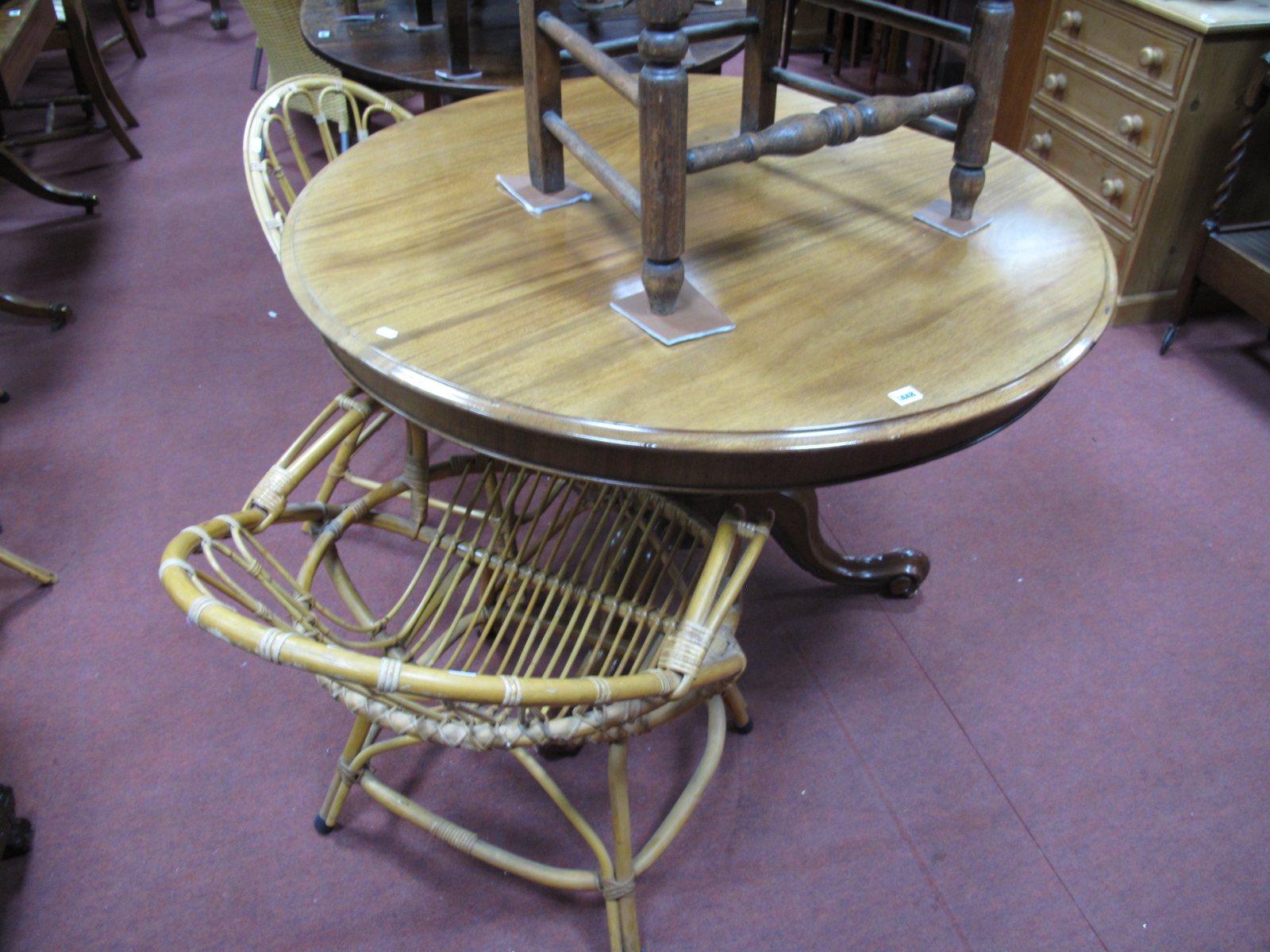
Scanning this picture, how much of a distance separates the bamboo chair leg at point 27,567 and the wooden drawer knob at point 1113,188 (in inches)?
110

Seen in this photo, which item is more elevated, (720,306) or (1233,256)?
(720,306)

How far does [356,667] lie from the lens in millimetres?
812

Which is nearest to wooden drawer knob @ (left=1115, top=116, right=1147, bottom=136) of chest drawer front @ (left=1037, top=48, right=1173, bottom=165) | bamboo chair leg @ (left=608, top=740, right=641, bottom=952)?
chest drawer front @ (left=1037, top=48, right=1173, bottom=165)

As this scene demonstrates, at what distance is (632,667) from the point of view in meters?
1.17

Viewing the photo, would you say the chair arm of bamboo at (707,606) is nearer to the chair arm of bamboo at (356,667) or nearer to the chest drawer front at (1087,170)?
the chair arm of bamboo at (356,667)

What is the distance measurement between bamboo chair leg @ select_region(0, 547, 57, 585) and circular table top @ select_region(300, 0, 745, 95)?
47.6 inches

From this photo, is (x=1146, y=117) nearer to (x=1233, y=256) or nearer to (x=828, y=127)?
(x=1233, y=256)

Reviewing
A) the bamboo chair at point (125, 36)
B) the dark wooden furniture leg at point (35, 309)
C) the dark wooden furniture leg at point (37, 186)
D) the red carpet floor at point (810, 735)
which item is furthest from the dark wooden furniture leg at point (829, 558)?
the bamboo chair at point (125, 36)

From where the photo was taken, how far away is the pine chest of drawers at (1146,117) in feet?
7.57

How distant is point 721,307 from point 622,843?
2.41 ft

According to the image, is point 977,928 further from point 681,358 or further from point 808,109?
point 808,109

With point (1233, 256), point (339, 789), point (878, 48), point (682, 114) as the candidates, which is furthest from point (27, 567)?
point (878, 48)

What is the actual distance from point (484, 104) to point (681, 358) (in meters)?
0.87

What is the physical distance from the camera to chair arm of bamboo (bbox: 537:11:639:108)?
1002 mm
